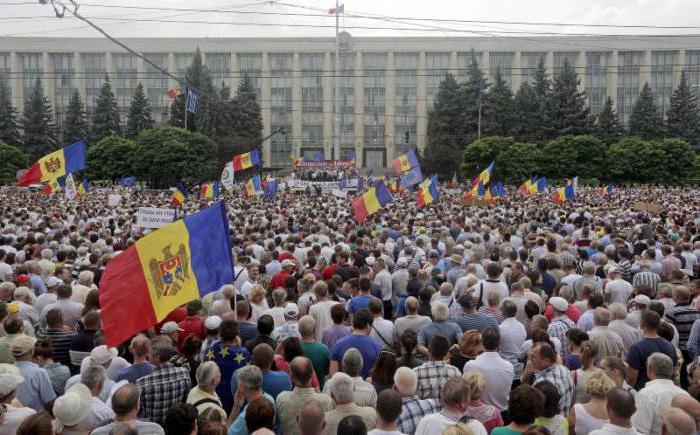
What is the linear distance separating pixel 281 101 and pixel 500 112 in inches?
1393

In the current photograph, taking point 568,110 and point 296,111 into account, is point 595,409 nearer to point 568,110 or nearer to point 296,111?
point 568,110

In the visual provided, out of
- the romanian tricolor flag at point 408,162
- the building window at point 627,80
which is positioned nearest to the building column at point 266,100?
the building window at point 627,80

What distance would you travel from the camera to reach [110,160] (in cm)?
5803

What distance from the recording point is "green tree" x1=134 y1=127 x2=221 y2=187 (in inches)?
2165

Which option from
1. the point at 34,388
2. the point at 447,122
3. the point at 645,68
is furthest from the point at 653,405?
the point at 645,68

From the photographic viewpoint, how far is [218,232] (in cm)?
692

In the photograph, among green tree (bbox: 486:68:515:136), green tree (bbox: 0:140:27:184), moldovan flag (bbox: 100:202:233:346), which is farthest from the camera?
green tree (bbox: 486:68:515:136)

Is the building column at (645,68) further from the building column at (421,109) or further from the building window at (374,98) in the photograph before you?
the building window at (374,98)

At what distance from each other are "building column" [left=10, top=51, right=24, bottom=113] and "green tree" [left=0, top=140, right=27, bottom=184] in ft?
109

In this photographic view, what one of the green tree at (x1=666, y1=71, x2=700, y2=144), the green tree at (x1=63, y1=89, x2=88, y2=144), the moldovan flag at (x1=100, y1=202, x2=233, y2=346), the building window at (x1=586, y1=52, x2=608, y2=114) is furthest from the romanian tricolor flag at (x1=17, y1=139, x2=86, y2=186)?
the building window at (x1=586, y1=52, x2=608, y2=114)

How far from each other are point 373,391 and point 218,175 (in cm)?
5849

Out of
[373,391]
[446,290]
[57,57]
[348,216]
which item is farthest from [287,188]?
[57,57]

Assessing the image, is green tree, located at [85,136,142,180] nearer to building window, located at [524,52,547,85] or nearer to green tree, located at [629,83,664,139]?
green tree, located at [629,83,664,139]

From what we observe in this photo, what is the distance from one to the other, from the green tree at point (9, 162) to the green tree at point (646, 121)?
5800cm
